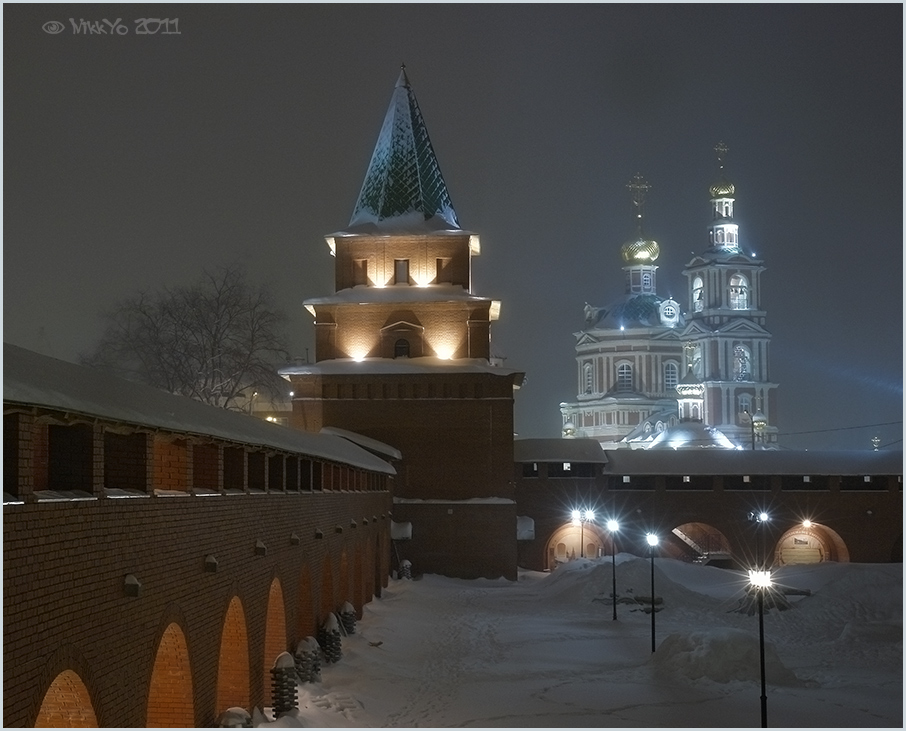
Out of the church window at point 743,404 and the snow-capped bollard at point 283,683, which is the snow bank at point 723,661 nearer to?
the snow-capped bollard at point 283,683

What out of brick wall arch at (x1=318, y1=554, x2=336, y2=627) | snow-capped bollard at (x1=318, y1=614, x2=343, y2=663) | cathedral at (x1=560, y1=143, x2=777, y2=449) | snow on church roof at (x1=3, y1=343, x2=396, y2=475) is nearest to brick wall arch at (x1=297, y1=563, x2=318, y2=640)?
snow-capped bollard at (x1=318, y1=614, x2=343, y2=663)

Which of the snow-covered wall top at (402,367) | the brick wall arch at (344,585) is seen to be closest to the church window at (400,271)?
the snow-covered wall top at (402,367)

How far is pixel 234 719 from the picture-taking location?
39.1 ft

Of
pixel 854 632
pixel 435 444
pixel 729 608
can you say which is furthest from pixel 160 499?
pixel 435 444

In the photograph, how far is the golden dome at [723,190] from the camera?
276 feet

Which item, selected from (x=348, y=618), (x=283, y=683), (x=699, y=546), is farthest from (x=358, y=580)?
(x=699, y=546)

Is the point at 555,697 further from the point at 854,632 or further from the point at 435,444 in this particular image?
the point at 435,444

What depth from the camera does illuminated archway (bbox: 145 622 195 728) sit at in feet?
34.9

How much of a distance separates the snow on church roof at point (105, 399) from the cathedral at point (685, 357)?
2388 inches

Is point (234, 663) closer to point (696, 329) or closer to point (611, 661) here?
point (611, 661)

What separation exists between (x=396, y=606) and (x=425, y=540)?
761 cm

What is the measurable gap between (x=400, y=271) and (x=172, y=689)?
88.5ft

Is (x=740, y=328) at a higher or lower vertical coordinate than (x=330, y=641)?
higher

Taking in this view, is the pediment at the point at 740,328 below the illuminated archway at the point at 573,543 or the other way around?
the other way around
